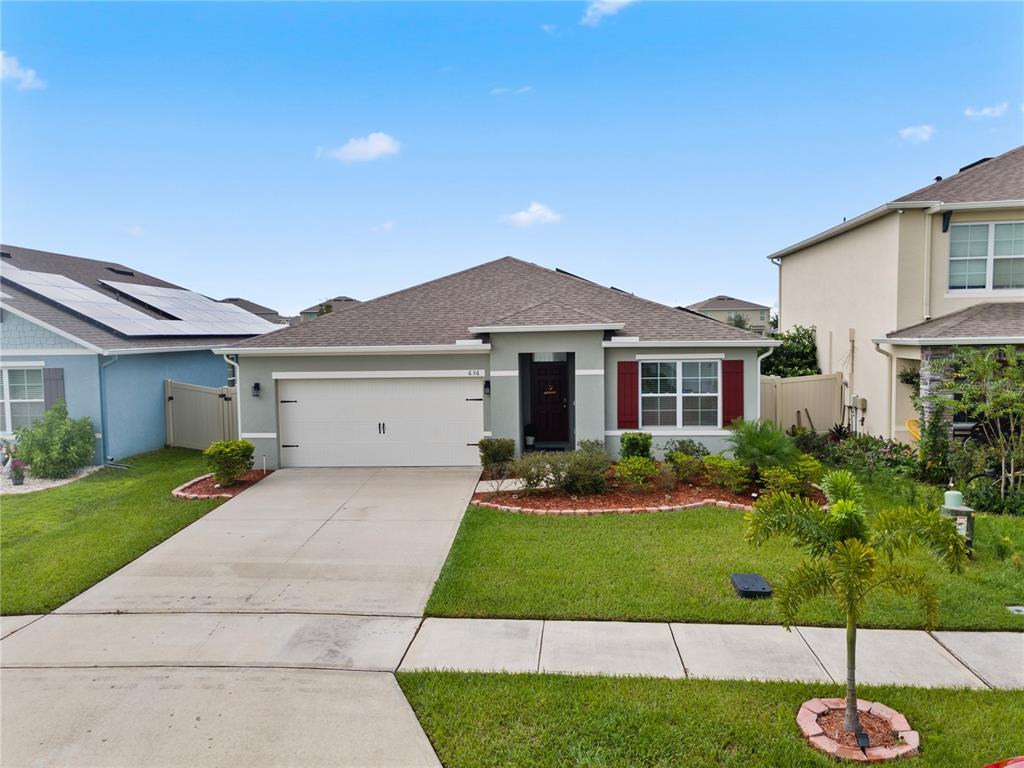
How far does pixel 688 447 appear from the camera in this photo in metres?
13.1

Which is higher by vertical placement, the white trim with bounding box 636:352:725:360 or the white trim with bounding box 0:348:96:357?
the white trim with bounding box 0:348:96:357

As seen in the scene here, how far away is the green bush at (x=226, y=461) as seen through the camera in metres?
12.1

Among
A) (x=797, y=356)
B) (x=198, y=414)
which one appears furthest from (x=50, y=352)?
(x=797, y=356)

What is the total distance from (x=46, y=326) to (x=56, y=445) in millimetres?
2725

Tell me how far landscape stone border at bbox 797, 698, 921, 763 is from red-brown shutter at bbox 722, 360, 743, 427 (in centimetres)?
888

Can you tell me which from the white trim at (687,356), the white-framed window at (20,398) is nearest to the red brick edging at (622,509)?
the white trim at (687,356)

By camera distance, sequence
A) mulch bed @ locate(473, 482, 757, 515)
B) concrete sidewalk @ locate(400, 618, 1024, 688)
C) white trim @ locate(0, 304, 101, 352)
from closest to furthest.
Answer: concrete sidewalk @ locate(400, 618, 1024, 688) → mulch bed @ locate(473, 482, 757, 515) → white trim @ locate(0, 304, 101, 352)

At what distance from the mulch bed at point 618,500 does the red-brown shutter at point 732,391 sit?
8.09ft

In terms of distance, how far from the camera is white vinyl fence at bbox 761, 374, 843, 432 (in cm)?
1616

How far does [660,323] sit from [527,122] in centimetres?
769

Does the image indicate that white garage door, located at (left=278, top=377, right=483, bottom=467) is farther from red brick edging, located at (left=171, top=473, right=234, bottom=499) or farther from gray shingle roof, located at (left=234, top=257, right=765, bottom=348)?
red brick edging, located at (left=171, top=473, right=234, bottom=499)

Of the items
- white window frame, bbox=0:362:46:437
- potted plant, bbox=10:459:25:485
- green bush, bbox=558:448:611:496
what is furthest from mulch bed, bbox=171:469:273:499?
green bush, bbox=558:448:611:496

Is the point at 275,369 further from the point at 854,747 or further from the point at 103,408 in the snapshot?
the point at 854,747

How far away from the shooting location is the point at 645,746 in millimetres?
4406
